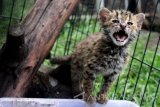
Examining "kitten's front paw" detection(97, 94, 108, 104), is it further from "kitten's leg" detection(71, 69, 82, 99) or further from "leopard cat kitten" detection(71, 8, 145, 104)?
"kitten's leg" detection(71, 69, 82, 99)

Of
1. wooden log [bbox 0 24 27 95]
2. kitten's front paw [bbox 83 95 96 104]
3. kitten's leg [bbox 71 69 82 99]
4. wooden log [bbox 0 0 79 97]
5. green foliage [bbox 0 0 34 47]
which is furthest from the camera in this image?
green foliage [bbox 0 0 34 47]

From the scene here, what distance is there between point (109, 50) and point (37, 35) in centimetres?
57

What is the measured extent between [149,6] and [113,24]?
22.7ft

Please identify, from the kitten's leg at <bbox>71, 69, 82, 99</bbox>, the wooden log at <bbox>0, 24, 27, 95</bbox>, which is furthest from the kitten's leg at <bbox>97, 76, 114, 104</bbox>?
the wooden log at <bbox>0, 24, 27, 95</bbox>

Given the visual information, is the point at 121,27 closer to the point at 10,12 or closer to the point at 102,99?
the point at 102,99

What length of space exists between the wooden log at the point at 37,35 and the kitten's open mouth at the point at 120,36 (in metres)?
0.61

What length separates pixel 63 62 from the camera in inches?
168

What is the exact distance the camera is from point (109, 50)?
3486 mm

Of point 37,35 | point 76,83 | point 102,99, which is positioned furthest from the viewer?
point 76,83

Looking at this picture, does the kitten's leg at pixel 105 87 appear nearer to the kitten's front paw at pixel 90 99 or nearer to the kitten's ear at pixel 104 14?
the kitten's front paw at pixel 90 99

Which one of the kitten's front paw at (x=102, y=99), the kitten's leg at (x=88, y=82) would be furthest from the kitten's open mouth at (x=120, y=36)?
the kitten's front paw at (x=102, y=99)

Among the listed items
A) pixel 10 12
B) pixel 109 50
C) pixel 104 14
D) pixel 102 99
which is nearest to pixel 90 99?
pixel 102 99

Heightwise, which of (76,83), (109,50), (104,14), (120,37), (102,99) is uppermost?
(104,14)

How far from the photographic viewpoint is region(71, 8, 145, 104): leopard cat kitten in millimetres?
3309
